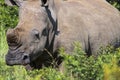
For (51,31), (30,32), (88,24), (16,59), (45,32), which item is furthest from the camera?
(88,24)

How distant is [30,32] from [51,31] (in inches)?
19.5

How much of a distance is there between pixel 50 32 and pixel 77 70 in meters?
1.16

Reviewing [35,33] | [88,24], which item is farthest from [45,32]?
[88,24]

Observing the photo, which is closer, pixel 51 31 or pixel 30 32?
pixel 30 32

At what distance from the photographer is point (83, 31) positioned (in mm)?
7332

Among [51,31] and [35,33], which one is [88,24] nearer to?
[51,31]

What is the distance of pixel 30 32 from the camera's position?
6.35 metres

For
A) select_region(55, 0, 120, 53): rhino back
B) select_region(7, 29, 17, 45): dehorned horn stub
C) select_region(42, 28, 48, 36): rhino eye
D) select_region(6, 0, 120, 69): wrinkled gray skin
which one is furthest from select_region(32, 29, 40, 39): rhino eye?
select_region(55, 0, 120, 53): rhino back

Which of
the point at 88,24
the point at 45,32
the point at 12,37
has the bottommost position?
the point at 88,24

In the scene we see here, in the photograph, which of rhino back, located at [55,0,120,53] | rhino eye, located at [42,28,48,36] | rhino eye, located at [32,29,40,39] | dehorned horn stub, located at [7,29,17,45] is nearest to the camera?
dehorned horn stub, located at [7,29,17,45]

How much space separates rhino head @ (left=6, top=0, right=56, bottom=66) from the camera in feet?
20.4

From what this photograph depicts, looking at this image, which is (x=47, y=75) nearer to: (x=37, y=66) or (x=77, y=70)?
(x=77, y=70)

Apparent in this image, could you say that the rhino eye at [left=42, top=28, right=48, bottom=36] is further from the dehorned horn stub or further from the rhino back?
the dehorned horn stub

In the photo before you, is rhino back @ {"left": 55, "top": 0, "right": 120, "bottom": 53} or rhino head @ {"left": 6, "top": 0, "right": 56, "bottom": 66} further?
rhino back @ {"left": 55, "top": 0, "right": 120, "bottom": 53}
